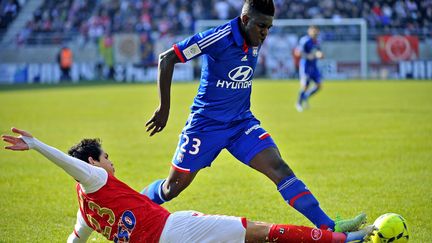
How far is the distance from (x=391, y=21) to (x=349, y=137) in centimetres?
2245

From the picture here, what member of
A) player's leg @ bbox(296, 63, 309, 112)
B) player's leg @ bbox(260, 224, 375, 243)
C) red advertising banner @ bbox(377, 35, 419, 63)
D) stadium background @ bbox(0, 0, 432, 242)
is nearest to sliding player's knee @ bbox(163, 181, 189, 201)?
stadium background @ bbox(0, 0, 432, 242)

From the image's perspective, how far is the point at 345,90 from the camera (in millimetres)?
28594

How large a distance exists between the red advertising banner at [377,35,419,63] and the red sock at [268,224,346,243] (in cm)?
3023

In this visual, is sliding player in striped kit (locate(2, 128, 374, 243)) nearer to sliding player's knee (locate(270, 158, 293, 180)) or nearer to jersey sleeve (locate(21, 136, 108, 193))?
jersey sleeve (locate(21, 136, 108, 193))

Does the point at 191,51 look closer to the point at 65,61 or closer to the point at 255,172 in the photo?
the point at 255,172

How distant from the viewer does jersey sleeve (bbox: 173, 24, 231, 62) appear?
20.7 feet

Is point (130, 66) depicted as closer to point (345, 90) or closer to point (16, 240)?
point (345, 90)

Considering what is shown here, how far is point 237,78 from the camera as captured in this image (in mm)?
6566

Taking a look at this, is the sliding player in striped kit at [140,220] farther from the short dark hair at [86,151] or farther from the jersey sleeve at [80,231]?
the jersey sleeve at [80,231]

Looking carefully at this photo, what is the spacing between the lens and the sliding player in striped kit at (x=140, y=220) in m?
5.29

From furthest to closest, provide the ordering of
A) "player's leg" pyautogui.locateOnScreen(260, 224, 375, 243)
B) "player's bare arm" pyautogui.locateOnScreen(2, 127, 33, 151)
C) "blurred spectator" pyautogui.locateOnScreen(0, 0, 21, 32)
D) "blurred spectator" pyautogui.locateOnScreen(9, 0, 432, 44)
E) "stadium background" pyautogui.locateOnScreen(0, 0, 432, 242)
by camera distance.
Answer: "blurred spectator" pyautogui.locateOnScreen(0, 0, 21, 32) < "blurred spectator" pyautogui.locateOnScreen(9, 0, 432, 44) < "stadium background" pyautogui.locateOnScreen(0, 0, 432, 242) < "player's leg" pyautogui.locateOnScreen(260, 224, 375, 243) < "player's bare arm" pyautogui.locateOnScreen(2, 127, 33, 151)

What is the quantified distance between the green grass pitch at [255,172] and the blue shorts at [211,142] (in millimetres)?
1361

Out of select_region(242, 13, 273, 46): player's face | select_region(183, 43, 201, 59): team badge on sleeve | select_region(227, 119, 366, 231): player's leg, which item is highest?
select_region(242, 13, 273, 46): player's face

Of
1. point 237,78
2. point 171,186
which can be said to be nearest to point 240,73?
point 237,78
